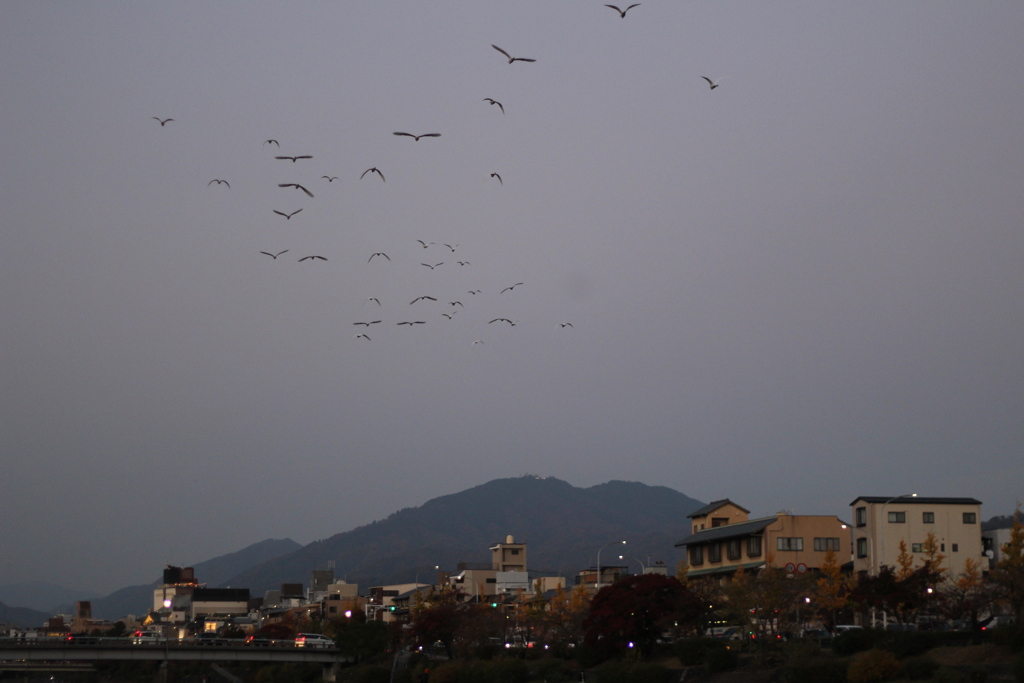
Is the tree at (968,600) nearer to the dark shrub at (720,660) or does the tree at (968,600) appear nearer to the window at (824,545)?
the dark shrub at (720,660)

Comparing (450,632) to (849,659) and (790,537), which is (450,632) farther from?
(849,659)

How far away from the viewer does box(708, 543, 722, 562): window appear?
83.1 metres

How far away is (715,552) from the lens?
275ft

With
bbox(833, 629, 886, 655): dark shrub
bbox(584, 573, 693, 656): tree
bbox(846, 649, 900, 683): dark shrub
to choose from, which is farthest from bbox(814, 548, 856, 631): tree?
bbox(846, 649, 900, 683): dark shrub

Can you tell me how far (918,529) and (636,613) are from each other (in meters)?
23.7

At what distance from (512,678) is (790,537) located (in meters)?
24.3

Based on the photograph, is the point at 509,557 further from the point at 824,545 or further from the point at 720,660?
the point at 720,660

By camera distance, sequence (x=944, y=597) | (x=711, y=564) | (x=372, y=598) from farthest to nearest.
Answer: (x=372, y=598) < (x=711, y=564) < (x=944, y=597)

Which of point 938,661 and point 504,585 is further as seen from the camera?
point 504,585

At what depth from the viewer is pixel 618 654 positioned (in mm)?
62375

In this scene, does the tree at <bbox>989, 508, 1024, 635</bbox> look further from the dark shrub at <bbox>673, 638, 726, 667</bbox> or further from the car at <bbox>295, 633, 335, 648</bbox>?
the car at <bbox>295, 633, 335, 648</bbox>

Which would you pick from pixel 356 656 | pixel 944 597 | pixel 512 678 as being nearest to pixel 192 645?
pixel 356 656

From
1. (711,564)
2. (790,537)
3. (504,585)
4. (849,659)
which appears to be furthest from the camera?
(504,585)

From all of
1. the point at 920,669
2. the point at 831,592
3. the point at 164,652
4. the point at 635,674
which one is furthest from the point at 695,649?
the point at 164,652
